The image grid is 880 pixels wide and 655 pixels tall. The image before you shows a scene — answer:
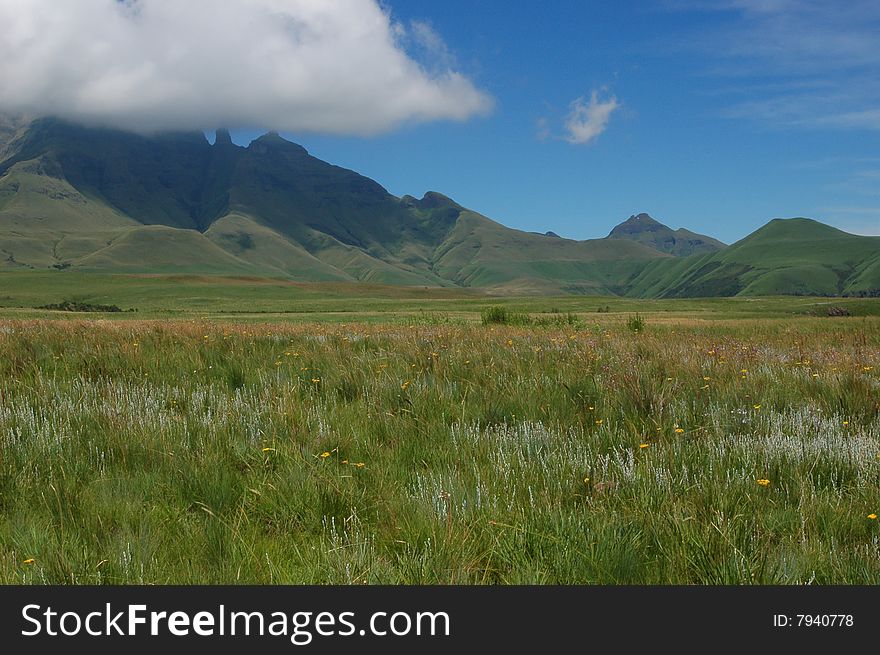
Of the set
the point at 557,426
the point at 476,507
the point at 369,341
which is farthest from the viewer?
the point at 369,341

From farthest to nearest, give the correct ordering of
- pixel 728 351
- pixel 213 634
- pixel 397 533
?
pixel 728 351, pixel 397 533, pixel 213 634

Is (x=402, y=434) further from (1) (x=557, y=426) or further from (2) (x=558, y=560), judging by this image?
(2) (x=558, y=560)

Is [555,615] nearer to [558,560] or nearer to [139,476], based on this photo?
[558,560]

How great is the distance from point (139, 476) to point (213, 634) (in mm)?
2090

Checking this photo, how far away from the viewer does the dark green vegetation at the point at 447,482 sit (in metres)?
2.76

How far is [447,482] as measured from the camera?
148 inches

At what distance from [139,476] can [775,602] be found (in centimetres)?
360

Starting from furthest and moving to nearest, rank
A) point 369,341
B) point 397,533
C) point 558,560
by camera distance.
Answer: point 369,341, point 397,533, point 558,560

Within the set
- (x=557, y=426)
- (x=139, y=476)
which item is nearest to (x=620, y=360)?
(x=557, y=426)

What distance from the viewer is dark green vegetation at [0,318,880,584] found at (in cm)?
276

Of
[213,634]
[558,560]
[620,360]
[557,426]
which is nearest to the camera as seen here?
[213,634]

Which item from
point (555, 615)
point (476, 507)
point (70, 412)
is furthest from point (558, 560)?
point (70, 412)

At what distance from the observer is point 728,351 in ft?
36.9

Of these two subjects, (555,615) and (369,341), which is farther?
(369,341)
